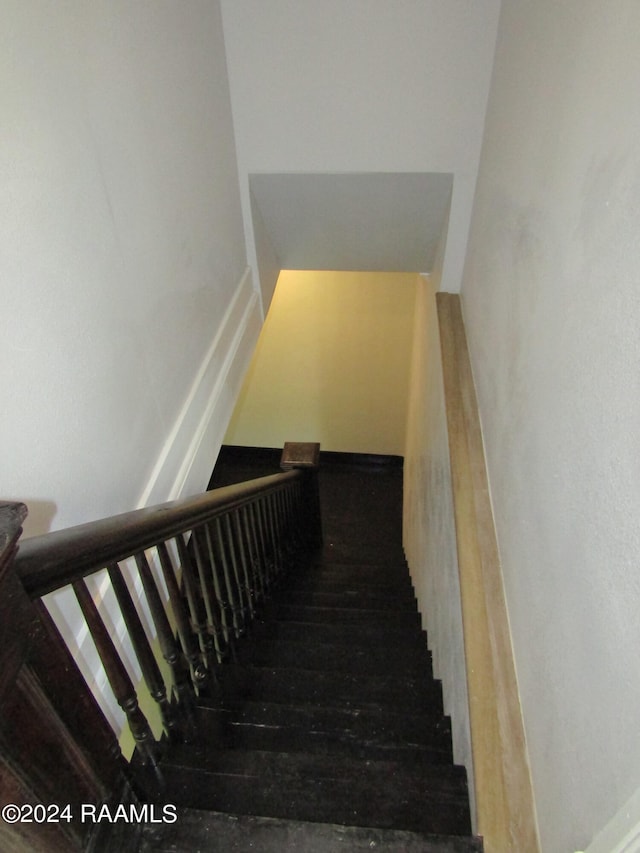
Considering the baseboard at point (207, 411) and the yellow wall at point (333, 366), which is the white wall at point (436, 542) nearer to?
the baseboard at point (207, 411)

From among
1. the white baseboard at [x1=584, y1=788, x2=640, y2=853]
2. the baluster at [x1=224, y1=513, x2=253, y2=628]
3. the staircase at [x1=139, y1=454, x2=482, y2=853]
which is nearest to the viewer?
the white baseboard at [x1=584, y1=788, x2=640, y2=853]

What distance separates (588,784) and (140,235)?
166 cm

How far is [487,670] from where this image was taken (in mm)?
1241

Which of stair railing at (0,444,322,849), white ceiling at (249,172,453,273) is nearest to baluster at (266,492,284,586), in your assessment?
stair railing at (0,444,322,849)

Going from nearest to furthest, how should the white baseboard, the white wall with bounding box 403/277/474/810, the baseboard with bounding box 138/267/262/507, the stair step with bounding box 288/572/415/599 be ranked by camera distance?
1. the white baseboard
2. the white wall with bounding box 403/277/474/810
3. the baseboard with bounding box 138/267/262/507
4. the stair step with bounding box 288/572/415/599

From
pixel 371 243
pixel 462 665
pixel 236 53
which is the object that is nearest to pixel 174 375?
pixel 462 665

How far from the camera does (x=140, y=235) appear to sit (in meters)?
1.49

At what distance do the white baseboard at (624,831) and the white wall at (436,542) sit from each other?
63cm

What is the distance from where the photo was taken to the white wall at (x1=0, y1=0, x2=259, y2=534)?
996 millimetres

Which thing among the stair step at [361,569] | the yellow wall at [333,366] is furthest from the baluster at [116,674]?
the yellow wall at [333,366]

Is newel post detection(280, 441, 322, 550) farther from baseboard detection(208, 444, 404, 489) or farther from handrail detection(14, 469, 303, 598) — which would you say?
handrail detection(14, 469, 303, 598)

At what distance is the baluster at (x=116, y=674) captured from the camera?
2.91ft

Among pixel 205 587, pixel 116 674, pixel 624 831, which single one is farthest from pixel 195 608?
pixel 624 831

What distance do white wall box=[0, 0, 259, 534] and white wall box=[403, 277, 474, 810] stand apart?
1050 mm
